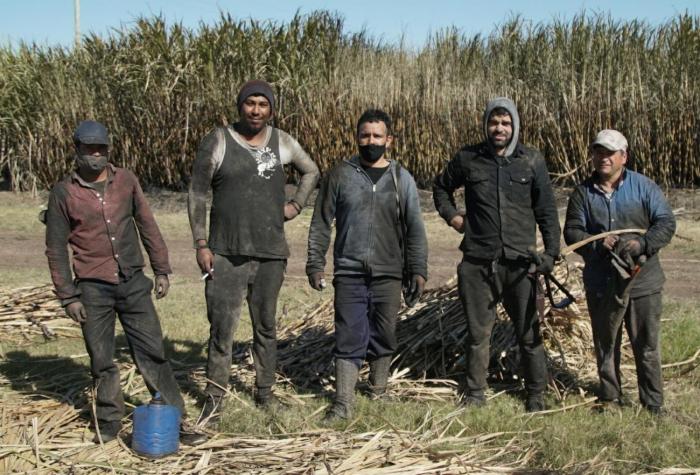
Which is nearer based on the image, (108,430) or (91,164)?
(91,164)

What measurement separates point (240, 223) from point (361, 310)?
0.92 m

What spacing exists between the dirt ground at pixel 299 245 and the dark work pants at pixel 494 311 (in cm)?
360

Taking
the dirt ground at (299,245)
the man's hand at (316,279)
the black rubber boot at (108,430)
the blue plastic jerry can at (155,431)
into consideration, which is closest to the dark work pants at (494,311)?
the man's hand at (316,279)

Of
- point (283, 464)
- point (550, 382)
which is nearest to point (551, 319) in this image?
point (550, 382)

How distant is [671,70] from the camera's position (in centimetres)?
1545

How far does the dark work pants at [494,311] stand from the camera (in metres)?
5.58

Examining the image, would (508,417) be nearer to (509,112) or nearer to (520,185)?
(520,185)

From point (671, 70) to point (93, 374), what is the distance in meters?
12.9

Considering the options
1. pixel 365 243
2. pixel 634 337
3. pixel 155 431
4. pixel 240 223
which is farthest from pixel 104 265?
pixel 634 337

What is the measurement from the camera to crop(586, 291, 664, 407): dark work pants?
5.38 metres

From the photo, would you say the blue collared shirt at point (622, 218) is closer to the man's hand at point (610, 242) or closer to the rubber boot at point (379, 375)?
the man's hand at point (610, 242)

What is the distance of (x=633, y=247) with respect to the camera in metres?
5.17

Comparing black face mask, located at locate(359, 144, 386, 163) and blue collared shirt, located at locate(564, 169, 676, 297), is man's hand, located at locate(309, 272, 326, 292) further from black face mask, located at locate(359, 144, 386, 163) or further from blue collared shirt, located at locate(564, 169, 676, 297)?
blue collared shirt, located at locate(564, 169, 676, 297)

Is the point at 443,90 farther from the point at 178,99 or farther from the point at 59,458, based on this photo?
the point at 59,458
